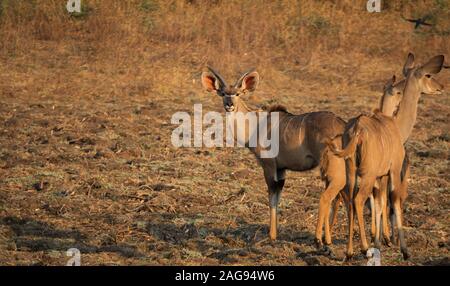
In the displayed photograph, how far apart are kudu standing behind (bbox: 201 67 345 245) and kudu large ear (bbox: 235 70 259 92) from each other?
13 cm

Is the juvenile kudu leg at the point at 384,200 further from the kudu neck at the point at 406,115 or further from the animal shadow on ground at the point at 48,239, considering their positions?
the animal shadow on ground at the point at 48,239

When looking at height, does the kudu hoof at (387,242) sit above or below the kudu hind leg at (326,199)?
below

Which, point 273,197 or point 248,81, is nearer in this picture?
point 273,197

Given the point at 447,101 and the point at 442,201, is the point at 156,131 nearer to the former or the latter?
the point at 442,201

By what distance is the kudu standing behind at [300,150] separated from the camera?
742cm

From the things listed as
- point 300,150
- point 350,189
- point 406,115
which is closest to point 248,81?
point 300,150

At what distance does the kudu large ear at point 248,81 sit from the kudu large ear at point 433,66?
1.60 metres

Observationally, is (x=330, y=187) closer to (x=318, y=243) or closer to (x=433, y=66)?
(x=318, y=243)

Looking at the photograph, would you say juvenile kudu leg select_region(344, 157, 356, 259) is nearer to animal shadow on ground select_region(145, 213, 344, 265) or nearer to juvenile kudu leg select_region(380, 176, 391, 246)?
animal shadow on ground select_region(145, 213, 344, 265)

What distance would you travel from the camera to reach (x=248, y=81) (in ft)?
29.4

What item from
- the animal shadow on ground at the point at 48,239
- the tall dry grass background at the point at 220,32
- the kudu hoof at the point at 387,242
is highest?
the tall dry grass background at the point at 220,32

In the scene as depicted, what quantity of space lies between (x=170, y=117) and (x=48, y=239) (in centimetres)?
530

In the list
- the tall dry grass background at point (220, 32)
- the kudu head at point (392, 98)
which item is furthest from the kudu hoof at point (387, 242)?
the tall dry grass background at point (220, 32)

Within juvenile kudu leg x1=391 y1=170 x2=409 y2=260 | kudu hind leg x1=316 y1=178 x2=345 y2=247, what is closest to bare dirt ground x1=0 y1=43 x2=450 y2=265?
juvenile kudu leg x1=391 y1=170 x2=409 y2=260
